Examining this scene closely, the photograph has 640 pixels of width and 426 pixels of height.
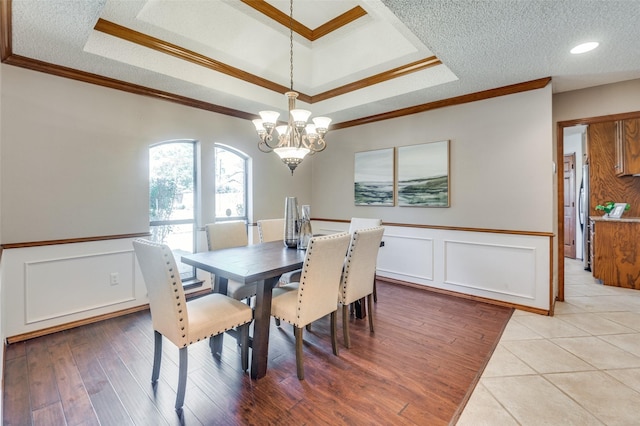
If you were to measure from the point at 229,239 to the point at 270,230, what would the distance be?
1.91 feet

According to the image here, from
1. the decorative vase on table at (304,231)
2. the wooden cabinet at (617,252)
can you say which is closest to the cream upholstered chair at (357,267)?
the decorative vase on table at (304,231)

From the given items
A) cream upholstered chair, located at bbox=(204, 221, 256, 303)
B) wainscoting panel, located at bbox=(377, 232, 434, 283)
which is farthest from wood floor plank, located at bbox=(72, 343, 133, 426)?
wainscoting panel, located at bbox=(377, 232, 434, 283)

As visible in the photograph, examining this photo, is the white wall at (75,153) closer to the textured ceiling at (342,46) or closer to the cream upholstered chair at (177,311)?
the textured ceiling at (342,46)

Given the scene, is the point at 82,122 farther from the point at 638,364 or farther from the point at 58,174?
the point at 638,364

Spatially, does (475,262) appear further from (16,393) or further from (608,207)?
(16,393)

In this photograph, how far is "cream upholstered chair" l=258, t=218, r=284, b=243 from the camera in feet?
11.7

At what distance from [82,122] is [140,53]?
0.91m

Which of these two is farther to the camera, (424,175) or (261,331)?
(424,175)

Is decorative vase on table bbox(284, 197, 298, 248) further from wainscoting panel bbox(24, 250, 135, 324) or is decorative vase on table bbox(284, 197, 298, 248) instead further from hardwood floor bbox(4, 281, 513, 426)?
wainscoting panel bbox(24, 250, 135, 324)

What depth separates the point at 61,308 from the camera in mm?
2828

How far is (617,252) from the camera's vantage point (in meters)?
4.22

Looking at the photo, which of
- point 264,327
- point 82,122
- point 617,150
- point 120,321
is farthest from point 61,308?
point 617,150

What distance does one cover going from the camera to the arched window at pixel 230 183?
418 cm

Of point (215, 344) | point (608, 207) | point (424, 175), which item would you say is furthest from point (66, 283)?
point (608, 207)
